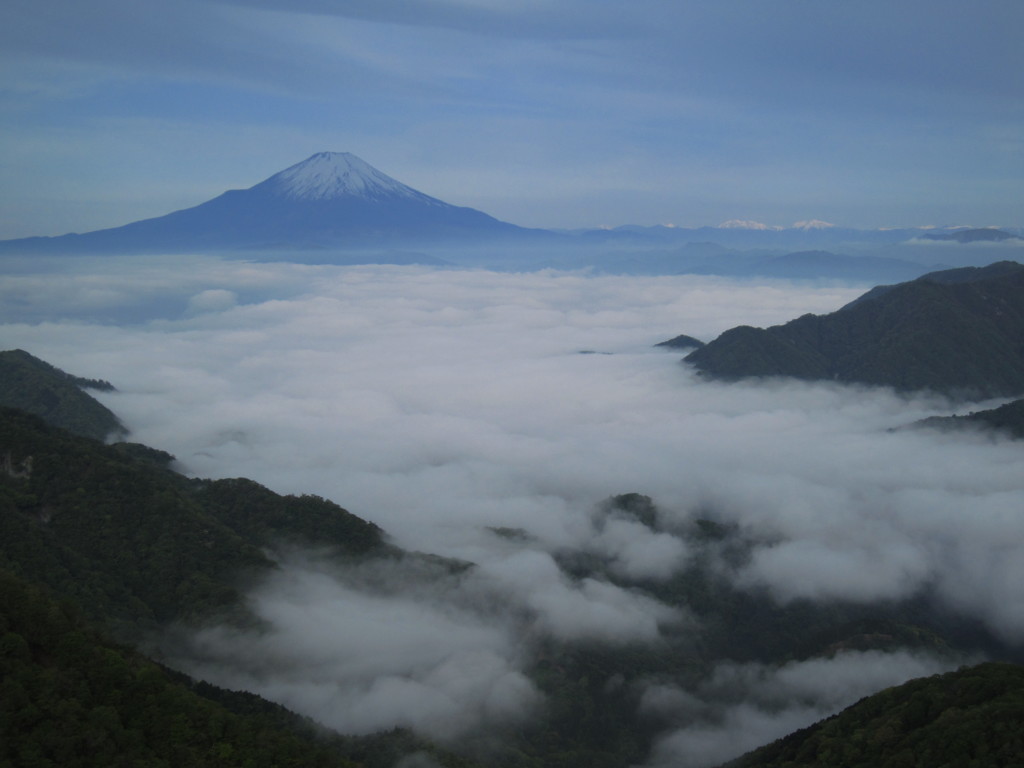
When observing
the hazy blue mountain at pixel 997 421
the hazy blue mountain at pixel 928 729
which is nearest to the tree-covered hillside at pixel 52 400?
the hazy blue mountain at pixel 928 729

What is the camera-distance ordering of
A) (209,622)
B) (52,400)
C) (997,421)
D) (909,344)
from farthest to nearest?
(909,344) → (997,421) → (52,400) → (209,622)

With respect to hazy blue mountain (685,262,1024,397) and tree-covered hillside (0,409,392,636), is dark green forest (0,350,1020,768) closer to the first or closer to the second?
tree-covered hillside (0,409,392,636)

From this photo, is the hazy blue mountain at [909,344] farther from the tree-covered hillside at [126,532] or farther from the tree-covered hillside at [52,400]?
the tree-covered hillside at [126,532]

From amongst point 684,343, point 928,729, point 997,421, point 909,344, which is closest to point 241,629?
point 928,729

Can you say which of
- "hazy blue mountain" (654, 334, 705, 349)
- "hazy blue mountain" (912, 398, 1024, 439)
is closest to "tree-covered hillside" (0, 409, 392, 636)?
"hazy blue mountain" (912, 398, 1024, 439)

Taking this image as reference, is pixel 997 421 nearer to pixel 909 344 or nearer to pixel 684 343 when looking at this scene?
pixel 909 344

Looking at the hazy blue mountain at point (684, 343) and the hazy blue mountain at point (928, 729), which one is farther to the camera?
the hazy blue mountain at point (684, 343)

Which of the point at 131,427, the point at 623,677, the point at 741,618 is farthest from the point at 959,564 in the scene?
the point at 131,427

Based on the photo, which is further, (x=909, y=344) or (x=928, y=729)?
(x=909, y=344)
